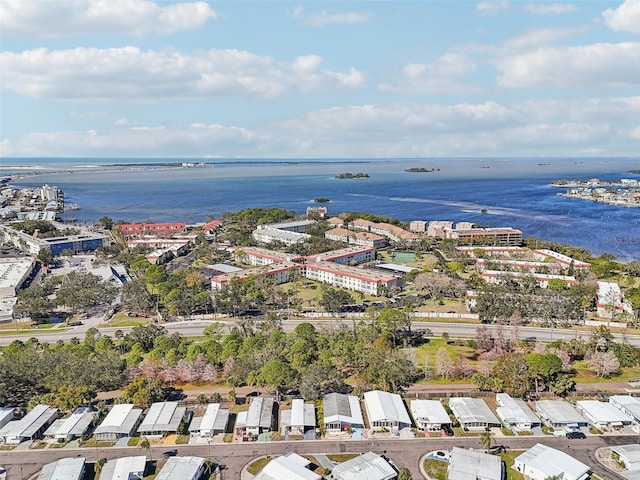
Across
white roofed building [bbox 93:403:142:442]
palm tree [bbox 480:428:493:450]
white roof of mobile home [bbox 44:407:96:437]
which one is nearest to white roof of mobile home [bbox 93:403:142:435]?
white roofed building [bbox 93:403:142:442]

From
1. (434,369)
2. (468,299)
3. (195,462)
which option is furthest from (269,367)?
(468,299)

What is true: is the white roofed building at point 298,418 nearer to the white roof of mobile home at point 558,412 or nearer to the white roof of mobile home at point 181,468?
the white roof of mobile home at point 181,468

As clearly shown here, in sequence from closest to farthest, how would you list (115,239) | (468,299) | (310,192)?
(468,299) → (115,239) → (310,192)

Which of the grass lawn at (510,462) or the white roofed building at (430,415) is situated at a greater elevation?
the white roofed building at (430,415)

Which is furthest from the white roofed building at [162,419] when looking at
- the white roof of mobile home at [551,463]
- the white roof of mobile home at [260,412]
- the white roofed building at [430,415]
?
the white roof of mobile home at [551,463]

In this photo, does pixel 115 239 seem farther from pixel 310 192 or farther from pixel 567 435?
pixel 310 192

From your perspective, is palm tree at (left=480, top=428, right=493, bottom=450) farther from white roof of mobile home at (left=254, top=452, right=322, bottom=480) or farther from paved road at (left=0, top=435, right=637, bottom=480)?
white roof of mobile home at (left=254, top=452, right=322, bottom=480)
